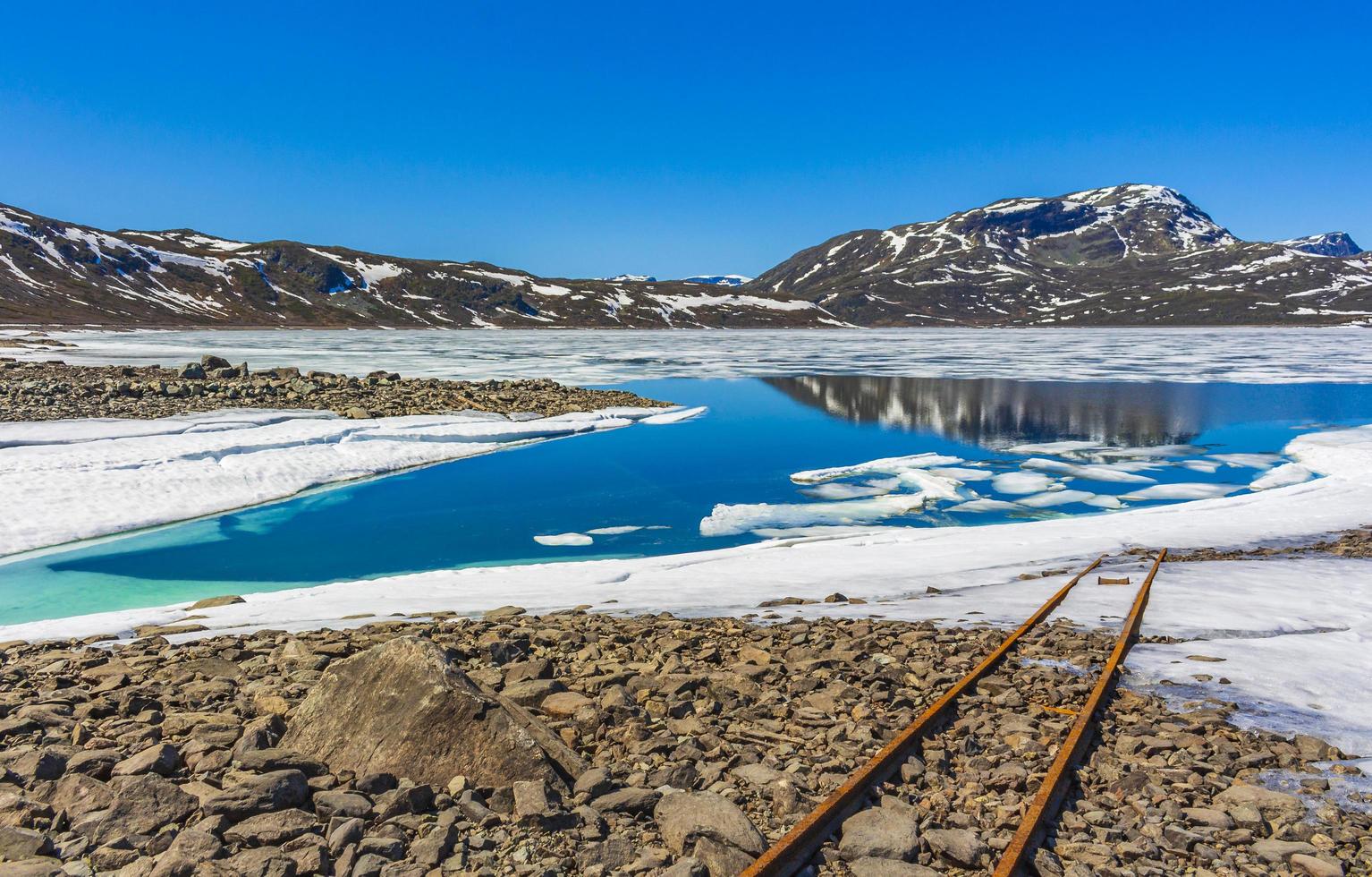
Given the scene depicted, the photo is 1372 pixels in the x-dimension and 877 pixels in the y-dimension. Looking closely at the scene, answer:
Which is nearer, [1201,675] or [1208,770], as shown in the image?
[1208,770]

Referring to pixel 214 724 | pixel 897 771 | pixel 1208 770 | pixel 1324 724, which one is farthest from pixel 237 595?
pixel 1324 724

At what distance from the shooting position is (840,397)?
40.5m

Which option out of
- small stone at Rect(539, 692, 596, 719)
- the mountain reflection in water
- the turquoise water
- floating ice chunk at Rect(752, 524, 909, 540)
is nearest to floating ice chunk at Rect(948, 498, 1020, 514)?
A: the turquoise water

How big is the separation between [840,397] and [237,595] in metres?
32.7

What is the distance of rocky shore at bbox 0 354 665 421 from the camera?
2662cm

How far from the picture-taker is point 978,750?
5.64 m

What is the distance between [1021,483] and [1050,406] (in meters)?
18.0

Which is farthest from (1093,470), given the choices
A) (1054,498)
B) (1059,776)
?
(1059,776)

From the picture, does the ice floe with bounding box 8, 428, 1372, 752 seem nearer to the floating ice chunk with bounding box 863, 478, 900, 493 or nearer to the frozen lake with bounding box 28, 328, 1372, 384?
the floating ice chunk with bounding box 863, 478, 900, 493

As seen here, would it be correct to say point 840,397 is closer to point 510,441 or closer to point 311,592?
point 510,441

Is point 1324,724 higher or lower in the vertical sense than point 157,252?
lower

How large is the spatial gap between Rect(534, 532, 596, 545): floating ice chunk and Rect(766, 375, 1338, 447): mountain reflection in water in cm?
1557

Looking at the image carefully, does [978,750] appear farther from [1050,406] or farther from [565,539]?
[1050,406]

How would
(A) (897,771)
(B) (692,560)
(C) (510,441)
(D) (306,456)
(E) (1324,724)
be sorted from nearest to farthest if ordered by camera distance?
(A) (897,771)
(E) (1324,724)
(B) (692,560)
(D) (306,456)
(C) (510,441)
